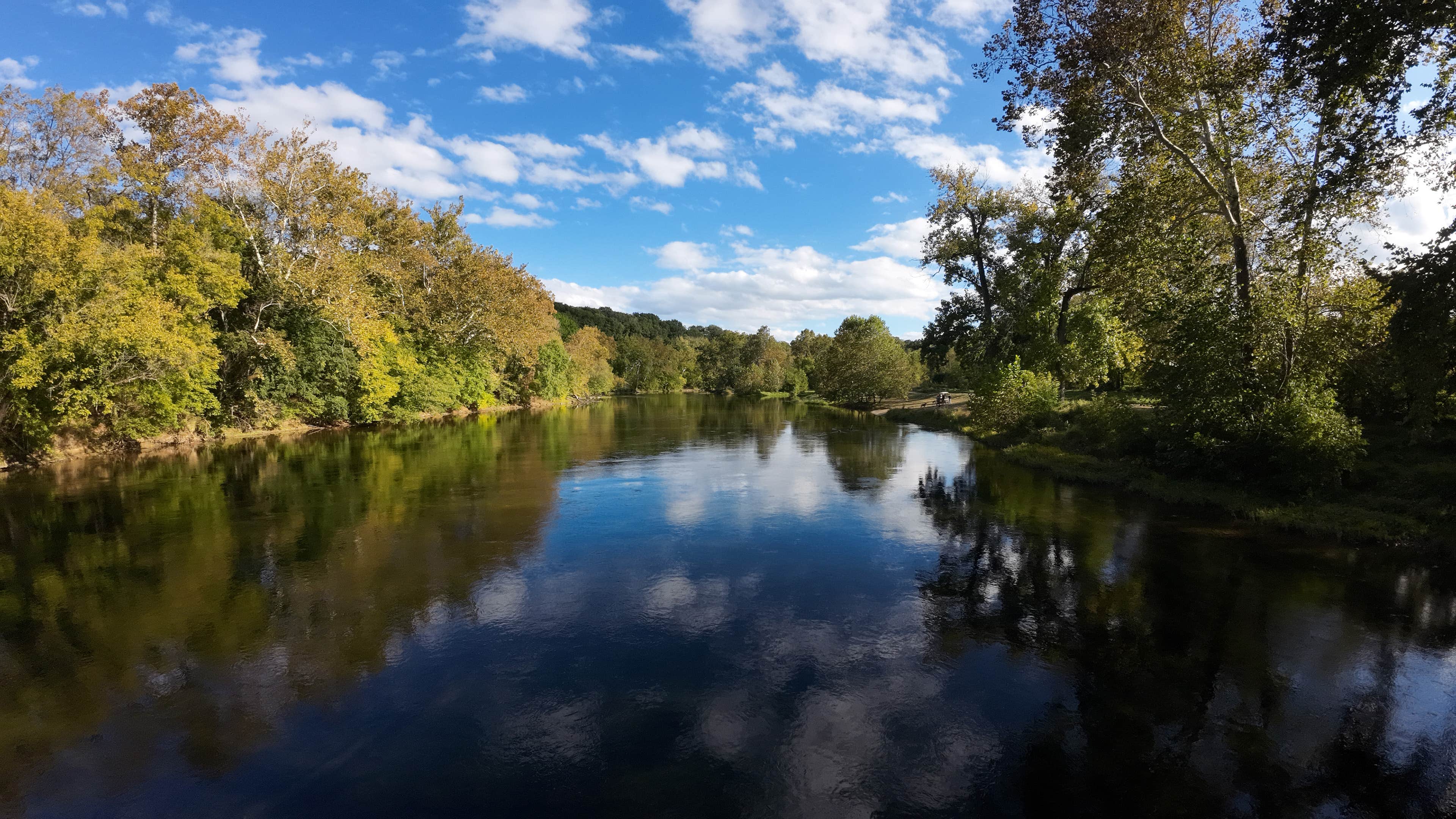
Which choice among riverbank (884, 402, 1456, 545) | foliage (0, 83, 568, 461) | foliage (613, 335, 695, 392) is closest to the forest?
foliage (0, 83, 568, 461)

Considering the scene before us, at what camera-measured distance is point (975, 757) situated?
6066 mm

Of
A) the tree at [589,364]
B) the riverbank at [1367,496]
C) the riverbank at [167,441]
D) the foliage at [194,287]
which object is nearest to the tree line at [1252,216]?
the riverbank at [1367,496]

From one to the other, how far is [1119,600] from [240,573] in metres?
15.0

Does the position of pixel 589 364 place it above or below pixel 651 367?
below

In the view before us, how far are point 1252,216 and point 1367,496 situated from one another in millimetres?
8281

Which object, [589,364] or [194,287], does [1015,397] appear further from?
[589,364]

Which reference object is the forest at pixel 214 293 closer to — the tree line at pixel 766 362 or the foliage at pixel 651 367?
the tree line at pixel 766 362

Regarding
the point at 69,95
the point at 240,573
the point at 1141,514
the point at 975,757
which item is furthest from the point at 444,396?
the point at 975,757

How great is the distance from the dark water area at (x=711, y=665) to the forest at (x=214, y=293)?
790 cm

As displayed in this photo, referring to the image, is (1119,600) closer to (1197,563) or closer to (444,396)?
(1197,563)

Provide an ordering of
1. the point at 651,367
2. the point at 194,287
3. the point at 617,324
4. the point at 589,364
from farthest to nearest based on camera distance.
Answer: the point at 617,324
the point at 651,367
the point at 589,364
the point at 194,287

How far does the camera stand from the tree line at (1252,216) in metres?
11.4

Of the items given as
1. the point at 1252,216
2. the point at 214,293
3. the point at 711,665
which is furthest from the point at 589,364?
the point at 711,665

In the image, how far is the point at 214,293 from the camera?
2805 centimetres
